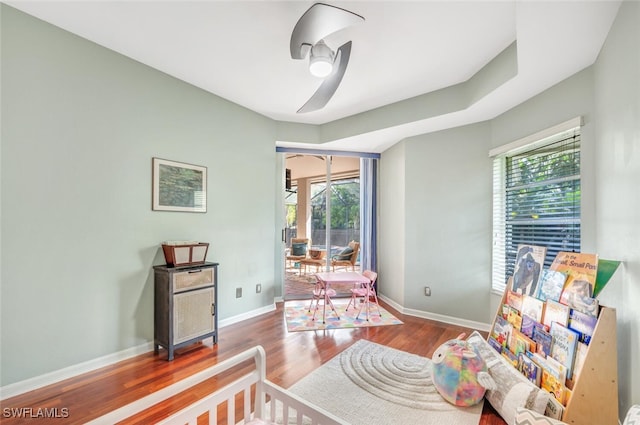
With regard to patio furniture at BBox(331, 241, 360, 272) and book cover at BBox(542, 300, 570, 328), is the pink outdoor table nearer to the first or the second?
patio furniture at BBox(331, 241, 360, 272)

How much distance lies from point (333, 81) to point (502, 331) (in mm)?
2380

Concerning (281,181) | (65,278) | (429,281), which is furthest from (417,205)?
(65,278)

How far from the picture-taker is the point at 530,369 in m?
1.75

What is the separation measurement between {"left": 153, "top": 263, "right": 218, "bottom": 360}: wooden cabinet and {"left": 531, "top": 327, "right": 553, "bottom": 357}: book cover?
2659 millimetres

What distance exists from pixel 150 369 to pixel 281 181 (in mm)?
2718

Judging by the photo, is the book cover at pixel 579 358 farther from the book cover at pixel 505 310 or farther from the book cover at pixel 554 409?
the book cover at pixel 505 310

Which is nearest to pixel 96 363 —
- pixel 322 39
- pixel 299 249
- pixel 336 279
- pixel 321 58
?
pixel 336 279

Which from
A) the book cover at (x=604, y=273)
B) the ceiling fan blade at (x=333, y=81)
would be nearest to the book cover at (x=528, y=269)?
the book cover at (x=604, y=273)

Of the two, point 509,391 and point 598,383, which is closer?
point 598,383

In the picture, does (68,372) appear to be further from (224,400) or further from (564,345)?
(564,345)

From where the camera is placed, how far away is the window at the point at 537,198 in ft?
7.42

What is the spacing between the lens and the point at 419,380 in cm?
212

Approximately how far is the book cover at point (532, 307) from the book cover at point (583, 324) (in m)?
0.21

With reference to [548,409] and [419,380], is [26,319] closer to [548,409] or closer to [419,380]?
[419,380]
